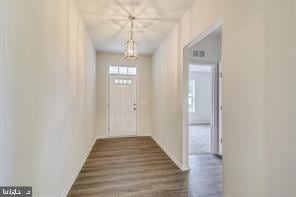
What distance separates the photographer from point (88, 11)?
3.02 m

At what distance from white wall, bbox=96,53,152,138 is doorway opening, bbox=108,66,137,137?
0.14 metres

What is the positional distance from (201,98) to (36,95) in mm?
8840

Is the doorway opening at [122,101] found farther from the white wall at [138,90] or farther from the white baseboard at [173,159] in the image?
the white baseboard at [173,159]

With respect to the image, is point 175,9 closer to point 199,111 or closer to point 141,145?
point 141,145

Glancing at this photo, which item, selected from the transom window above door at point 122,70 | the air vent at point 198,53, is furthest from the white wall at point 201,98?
the air vent at point 198,53

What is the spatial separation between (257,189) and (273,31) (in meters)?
1.33

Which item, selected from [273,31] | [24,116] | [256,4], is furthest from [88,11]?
[273,31]

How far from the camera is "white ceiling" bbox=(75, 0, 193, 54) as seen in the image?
2787mm

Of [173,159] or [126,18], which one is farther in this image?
[173,159]

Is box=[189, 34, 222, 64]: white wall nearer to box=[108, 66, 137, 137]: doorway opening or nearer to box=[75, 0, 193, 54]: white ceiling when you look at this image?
box=[75, 0, 193, 54]: white ceiling

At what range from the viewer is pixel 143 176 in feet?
9.54

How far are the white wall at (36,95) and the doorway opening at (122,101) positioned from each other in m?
3.38

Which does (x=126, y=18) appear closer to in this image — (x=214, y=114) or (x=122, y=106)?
(x=214, y=114)

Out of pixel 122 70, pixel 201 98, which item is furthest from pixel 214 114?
pixel 201 98
